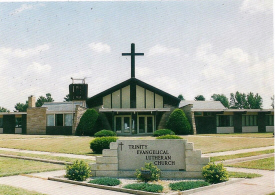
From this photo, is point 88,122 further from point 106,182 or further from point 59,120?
point 106,182

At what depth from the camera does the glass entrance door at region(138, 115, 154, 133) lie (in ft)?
108

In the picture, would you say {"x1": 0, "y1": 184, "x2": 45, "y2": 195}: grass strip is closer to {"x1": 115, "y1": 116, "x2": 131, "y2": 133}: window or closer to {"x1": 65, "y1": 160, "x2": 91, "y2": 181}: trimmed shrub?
{"x1": 65, "y1": 160, "x2": 91, "y2": 181}: trimmed shrub

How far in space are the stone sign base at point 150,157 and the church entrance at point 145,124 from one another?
73.9ft

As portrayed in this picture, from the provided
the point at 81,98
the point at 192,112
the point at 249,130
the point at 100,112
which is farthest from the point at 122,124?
the point at 249,130

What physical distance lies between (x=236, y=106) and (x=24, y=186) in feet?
205

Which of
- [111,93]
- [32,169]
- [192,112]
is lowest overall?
[32,169]

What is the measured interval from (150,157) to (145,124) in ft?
75.4

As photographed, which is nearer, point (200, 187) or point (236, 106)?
point (200, 187)

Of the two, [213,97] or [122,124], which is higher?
[213,97]

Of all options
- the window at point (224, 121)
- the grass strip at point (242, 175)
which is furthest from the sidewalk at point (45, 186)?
the window at point (224, 121)

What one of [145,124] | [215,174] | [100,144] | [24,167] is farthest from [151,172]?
[145,124]

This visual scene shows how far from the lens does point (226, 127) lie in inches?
1412

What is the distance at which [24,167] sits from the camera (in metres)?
12.3

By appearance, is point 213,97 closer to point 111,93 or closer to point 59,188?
point 111,93
